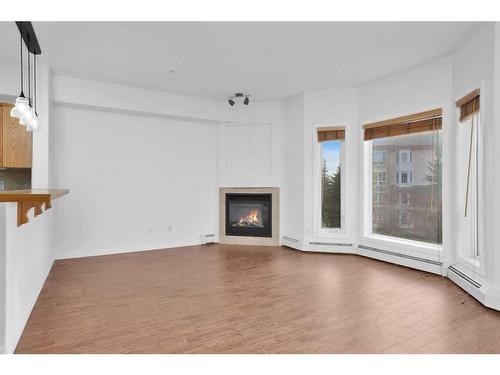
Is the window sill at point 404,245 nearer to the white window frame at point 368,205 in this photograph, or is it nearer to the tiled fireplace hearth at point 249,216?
the white window frame at point 368,205

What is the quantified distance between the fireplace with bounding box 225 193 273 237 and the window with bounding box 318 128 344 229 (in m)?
1.12

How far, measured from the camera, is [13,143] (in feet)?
14.8

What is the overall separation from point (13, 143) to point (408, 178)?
579 cm

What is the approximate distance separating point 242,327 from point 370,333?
103 cm

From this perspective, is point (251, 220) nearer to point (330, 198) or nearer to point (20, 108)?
point (330, 198)

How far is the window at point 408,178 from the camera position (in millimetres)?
Answer: 4359

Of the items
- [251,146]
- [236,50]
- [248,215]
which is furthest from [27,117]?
[248,215]

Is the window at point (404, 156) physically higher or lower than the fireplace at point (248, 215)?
higher

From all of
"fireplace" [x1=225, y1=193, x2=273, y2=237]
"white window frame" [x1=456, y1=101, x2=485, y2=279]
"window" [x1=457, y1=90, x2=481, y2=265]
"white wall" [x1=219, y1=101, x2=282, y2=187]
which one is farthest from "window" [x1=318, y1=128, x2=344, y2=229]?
"white window frame" [x1=456, y1=101, x2=485, y2=279]

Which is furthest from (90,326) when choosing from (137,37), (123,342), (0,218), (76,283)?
(137,37)

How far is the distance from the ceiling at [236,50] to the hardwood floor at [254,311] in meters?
2.85

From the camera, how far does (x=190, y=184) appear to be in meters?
6.32

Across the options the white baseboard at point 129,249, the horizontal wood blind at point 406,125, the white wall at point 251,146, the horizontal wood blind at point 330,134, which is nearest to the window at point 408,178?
the horizontal wood blind at point 406,125

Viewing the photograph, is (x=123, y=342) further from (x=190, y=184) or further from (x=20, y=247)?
(x=190, y=184)
